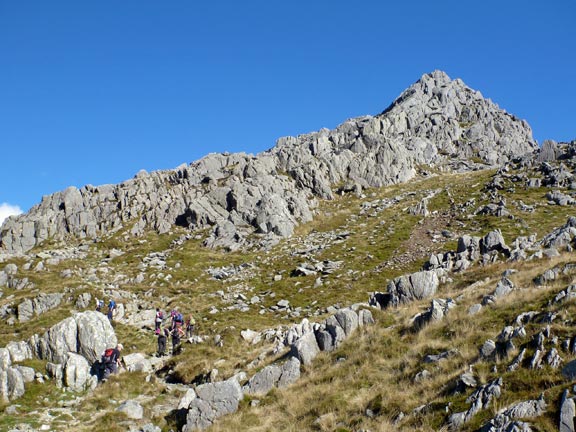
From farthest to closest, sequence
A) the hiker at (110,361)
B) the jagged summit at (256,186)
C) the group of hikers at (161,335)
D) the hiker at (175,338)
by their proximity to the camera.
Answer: the jagged summit at (256,186) < the hiker at (175,338) < the group of hikers at (161,335) < the hiker at (110,361)

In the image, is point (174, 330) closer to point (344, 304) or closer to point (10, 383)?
point (10, 383)

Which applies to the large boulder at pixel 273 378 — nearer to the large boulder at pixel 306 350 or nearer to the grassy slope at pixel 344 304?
the grassy slope at pixel 344 304

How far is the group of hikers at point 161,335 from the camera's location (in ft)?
67.6

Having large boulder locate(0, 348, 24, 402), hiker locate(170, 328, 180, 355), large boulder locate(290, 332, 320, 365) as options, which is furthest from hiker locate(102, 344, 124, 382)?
large boulder locate(290, 332, 320, 365)

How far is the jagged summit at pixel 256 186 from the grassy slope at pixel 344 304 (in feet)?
19.2

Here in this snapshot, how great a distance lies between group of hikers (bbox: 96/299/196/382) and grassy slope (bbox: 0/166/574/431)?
35.3 inches

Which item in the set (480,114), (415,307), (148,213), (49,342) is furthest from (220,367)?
(480,114)

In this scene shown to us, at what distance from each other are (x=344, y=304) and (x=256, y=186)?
1701 inches

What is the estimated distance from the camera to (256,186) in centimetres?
A: 7444

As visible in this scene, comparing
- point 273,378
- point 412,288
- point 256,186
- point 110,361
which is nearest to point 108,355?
point 110,361

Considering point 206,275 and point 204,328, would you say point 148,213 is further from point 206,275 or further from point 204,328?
point 204,328

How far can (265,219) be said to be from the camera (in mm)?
63781

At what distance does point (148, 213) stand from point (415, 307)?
6302cm

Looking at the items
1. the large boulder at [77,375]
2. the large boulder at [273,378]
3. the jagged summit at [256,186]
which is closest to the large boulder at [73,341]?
the large boulder at [77,375]
